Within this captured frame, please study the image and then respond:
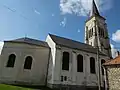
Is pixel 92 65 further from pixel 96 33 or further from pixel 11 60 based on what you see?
pixel 11 60

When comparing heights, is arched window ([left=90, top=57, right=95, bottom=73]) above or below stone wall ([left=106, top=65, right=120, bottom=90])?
above

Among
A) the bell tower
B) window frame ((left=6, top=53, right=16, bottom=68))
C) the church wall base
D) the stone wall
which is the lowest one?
the church wall base

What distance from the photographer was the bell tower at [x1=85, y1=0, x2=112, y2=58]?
31.8 metres

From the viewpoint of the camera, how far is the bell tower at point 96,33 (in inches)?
1253

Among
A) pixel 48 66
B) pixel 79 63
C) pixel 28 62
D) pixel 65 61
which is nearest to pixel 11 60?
pixel 28 62

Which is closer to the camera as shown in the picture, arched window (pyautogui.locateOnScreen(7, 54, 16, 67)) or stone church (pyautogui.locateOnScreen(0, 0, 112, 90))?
stone church (pyautogui.locateOnScreen(0, 0, 112, 90))

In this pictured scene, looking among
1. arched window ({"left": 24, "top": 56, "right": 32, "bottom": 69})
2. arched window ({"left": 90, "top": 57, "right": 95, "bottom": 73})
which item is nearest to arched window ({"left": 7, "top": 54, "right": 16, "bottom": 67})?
arched window ({"left": 24, "top": 56, "right": 32, "bottom": 69})

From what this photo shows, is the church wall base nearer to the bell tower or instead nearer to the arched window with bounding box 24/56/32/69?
the arched window with bounding box 24/56/32/69

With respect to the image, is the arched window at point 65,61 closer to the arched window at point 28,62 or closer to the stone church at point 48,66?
the stone church at point 48,66

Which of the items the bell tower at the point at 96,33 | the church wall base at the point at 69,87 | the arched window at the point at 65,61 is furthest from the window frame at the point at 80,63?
the bell tower at the point at 96,33

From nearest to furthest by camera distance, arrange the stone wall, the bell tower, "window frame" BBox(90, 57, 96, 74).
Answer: the stone wall < "window frame" BBox(90, 57, 96, 74) < the bell tower

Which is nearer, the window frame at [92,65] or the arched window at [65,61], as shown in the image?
the arched window at [65,61]

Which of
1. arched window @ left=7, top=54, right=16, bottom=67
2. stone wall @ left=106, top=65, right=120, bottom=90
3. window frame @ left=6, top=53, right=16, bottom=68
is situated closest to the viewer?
stone wall @ left=106, top=65, right=120, bottom=90

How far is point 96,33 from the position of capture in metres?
32.4
